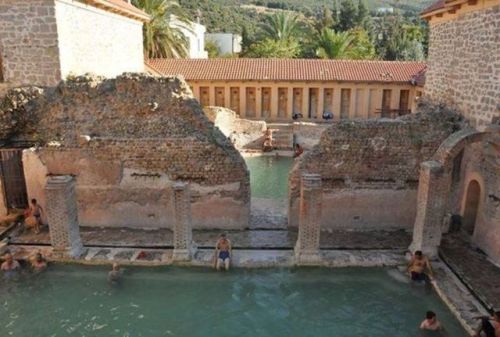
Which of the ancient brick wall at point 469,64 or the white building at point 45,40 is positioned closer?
the ancient brick wall at point 469,64

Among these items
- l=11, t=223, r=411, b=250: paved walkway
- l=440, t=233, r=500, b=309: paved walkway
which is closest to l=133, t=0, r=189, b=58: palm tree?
l=11, t=223, r=411, b=250: paved walkway

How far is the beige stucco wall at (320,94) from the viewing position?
29.6 m

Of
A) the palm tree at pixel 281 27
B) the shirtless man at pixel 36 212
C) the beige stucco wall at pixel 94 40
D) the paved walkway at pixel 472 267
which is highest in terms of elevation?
the palm tree at pixel 281 27

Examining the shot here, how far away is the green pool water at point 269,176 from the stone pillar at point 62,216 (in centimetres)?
737

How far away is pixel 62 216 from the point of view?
11492 mm

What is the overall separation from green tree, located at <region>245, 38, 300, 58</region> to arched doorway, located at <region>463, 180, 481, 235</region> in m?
29.9

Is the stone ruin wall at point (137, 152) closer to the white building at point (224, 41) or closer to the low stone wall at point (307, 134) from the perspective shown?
the low stone wall at point (307, 134)

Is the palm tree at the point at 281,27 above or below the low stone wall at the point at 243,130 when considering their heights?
above

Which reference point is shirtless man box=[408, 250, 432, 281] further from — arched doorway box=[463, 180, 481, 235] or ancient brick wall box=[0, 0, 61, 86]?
ancient brick wall box=[0, 0, 61, 86]

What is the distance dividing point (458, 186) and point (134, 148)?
9.60 m

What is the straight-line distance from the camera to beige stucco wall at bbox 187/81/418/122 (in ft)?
97.2

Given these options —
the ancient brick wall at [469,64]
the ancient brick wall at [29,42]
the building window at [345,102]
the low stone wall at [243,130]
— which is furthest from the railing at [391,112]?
the ancient brick wall at [29,42]

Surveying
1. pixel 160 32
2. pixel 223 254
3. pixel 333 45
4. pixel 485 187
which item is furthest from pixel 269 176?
pixel 333 45

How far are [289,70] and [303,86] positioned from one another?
4.72ft
